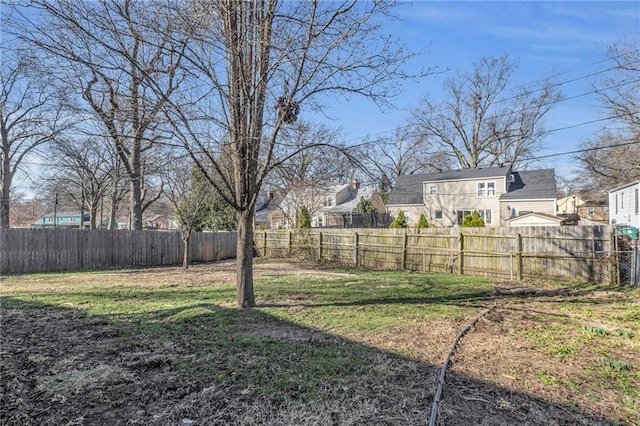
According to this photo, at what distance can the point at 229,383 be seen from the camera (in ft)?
10.0

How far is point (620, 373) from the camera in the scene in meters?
3.45

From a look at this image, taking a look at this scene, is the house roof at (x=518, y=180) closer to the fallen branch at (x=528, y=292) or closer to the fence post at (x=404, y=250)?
the fence post at (x=404, y=250)

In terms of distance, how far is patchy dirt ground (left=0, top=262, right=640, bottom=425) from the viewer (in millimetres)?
2566

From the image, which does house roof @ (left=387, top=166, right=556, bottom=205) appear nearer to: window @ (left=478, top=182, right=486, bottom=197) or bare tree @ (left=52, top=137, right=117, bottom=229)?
window @ (left=478, top=182, right=486, bottom=197)

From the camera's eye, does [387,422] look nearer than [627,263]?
Yes

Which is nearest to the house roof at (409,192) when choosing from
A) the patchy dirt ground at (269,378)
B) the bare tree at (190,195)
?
the bare tree at (190,195)

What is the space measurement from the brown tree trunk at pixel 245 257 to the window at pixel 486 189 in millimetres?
23829

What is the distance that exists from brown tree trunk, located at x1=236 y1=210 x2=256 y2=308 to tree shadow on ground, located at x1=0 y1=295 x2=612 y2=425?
4.14ft

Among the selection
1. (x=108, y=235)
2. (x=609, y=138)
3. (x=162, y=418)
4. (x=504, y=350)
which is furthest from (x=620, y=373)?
(x=609, y=138)

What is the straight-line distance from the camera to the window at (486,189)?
2553 centimetres

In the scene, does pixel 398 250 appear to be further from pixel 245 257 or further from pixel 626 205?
pixel 626 205

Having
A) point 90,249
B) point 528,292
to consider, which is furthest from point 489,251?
point 90,249

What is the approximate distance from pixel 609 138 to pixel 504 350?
28.1 m

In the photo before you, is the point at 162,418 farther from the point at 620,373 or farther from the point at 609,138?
the point at 609,138
